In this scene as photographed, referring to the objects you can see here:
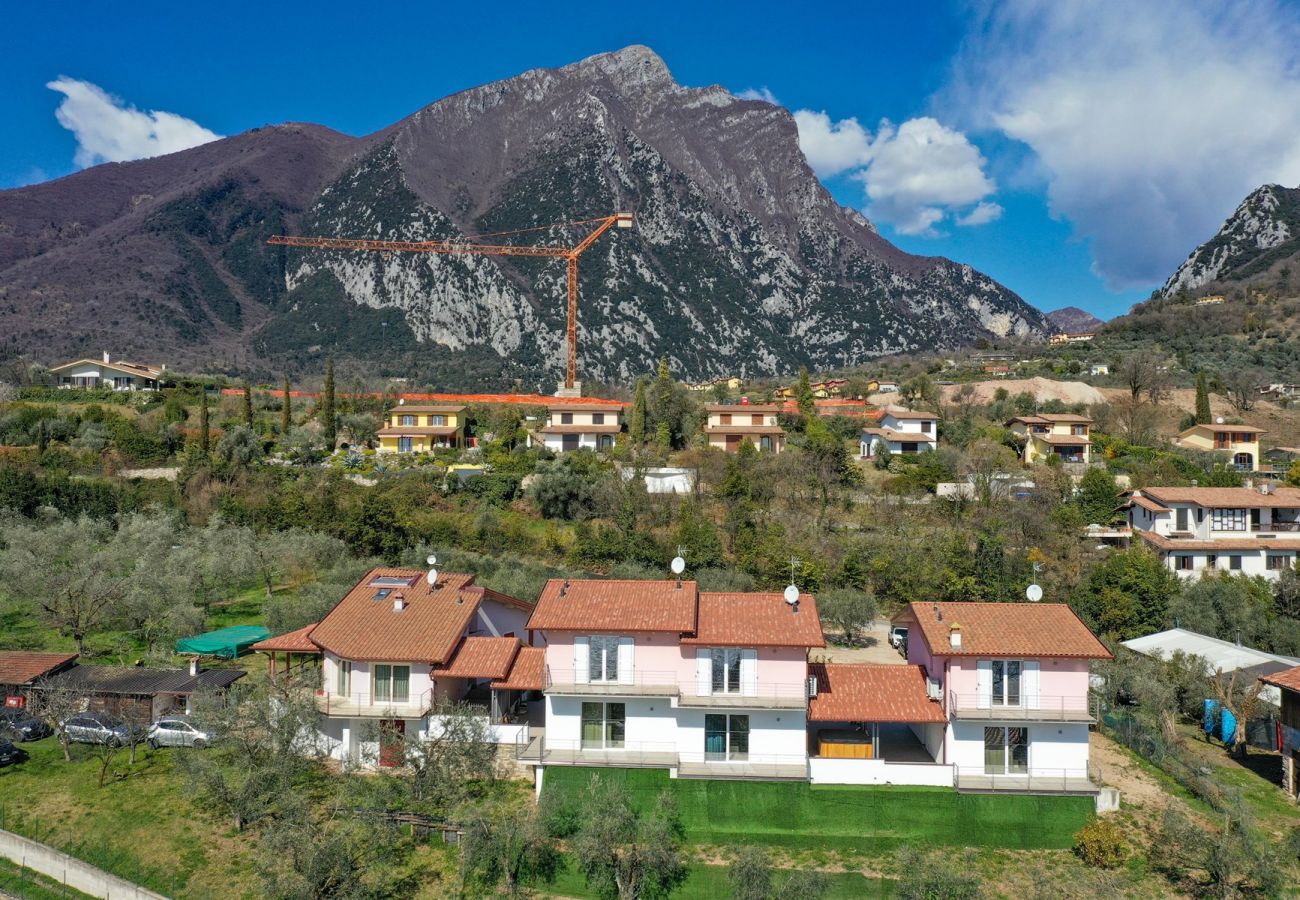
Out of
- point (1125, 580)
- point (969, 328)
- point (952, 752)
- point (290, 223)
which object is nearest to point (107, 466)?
point (952, 752)

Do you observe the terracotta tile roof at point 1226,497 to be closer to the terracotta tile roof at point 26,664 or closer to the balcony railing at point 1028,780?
the balcony railing at point 1028,780

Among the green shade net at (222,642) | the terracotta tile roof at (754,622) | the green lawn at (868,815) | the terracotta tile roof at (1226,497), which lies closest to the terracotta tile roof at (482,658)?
the green lawn at (868,815)

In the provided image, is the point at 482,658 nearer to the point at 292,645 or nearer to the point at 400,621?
the point at 400,621

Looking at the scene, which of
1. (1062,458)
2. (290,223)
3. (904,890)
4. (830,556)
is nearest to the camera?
(904,890)

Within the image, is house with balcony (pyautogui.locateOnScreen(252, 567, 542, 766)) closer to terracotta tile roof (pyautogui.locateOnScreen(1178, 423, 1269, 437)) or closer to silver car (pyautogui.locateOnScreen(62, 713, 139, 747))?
silver car (pyautogui.locateOnScreen(62, 713, 139, 747))

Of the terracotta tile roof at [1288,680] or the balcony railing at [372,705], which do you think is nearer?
the balcony railing at [372,705]

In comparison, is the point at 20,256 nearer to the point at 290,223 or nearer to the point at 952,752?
the point at 290,223

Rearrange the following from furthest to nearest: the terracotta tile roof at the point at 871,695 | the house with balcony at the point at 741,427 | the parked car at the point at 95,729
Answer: the house with balcony at the point at 741,427, the parked car at the point at 95,729, the terracotta tile roof at the point at 871,695
